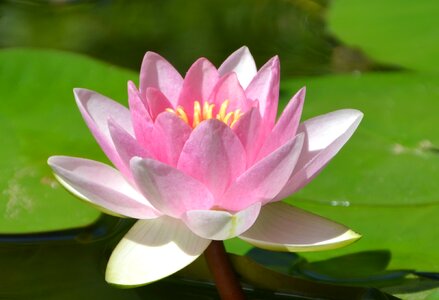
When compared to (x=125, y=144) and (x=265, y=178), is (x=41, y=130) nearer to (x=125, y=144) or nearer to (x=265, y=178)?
(x=125, y=144)

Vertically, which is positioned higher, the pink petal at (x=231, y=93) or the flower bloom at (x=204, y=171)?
the pink petal at (x=231, y=93)

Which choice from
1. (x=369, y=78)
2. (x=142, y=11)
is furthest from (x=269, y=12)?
(x=369, y=78)

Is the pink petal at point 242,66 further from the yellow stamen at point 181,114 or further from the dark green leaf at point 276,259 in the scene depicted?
the dark green leaf at point 276,259

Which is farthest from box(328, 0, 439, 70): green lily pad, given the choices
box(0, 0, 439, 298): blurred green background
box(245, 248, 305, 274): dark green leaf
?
box(245, 248, 305, 274): dark green leaf

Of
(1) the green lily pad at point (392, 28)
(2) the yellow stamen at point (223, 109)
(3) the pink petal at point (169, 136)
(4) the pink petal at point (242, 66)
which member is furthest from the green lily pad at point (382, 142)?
(3) the pink petal at point (169, 136)

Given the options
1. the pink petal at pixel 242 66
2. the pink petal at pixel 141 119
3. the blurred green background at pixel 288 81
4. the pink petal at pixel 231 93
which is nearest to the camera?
the pink petal at pixel 141 119

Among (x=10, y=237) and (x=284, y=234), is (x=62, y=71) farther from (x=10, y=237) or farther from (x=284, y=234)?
(x=284, y=234)

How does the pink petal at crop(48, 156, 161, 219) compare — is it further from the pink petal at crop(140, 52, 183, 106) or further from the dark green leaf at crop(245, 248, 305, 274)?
the dark green leaf at crop(245, 248, 305, 274)
